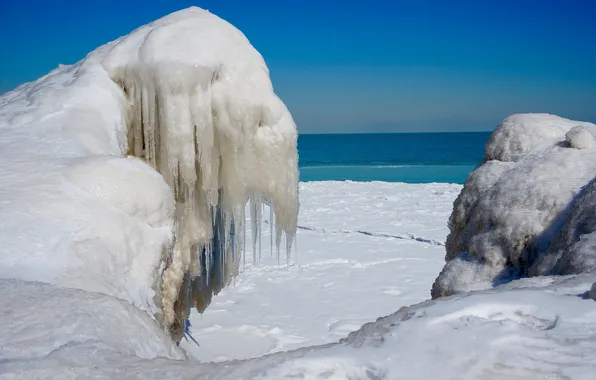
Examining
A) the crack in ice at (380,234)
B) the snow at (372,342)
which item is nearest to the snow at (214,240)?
the snow at (372,342)

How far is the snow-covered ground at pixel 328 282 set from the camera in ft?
20.1

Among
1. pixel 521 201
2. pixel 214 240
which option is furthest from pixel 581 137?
pixel 214 240

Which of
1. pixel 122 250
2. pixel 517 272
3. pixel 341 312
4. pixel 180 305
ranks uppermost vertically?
pixel 122 250

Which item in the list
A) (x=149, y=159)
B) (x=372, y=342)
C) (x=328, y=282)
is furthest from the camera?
(x=328, y=282)

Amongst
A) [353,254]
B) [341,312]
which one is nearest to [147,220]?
[341,312]

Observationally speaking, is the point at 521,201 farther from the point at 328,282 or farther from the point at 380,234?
the point at 380,234

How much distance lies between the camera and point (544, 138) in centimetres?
445

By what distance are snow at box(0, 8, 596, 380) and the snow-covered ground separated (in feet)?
0.15

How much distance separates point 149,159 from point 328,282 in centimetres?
408

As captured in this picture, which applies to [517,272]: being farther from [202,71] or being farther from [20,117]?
[20,117]

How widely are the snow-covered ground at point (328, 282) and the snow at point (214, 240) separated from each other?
0.04m

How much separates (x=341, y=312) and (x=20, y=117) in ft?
14.2

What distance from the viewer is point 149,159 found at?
4777 mm

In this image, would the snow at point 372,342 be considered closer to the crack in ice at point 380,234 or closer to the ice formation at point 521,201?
the ice formation at point 521,201
